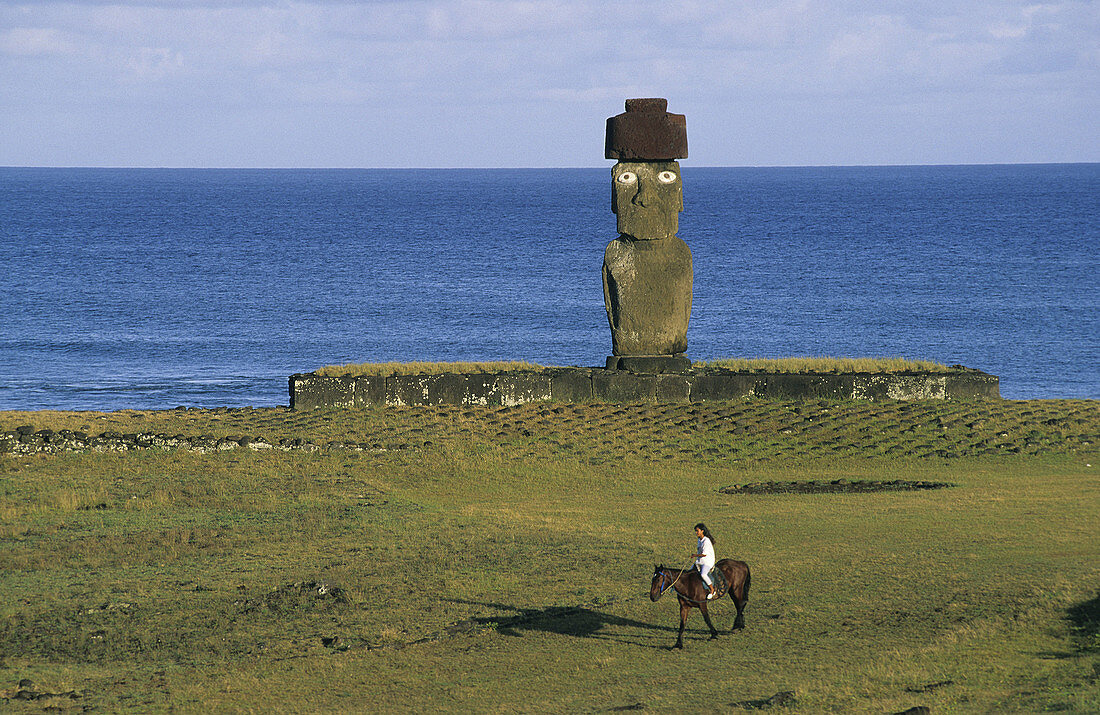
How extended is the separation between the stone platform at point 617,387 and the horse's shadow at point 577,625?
1168 centimetres

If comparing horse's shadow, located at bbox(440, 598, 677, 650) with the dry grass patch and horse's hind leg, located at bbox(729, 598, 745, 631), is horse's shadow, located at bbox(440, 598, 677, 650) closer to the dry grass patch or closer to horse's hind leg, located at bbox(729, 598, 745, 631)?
horse's hind leg, located at bbox(729, 598, 745, 631)

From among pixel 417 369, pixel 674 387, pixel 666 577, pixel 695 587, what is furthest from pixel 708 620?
pixel 417 369

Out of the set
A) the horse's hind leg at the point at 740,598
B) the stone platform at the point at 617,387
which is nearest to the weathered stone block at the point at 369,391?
the stone platform at the point at 617,387

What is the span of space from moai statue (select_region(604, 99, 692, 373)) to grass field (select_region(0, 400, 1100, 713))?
1630 millimetres

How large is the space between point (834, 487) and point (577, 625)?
25.3ft

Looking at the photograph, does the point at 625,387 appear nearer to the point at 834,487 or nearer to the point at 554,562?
the point at 834,487

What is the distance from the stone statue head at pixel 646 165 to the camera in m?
25.1

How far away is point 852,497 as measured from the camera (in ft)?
63.9

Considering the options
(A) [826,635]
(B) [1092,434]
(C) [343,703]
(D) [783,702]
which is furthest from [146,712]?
(B) [1092,434]

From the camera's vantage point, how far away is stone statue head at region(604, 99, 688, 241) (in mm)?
25078

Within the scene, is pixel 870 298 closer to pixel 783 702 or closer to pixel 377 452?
pixel 377 452

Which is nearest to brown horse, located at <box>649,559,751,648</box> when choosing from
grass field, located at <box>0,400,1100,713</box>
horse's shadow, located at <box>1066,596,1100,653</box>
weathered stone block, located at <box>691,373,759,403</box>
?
grass field, located at <box>0,400,1100,713</box>

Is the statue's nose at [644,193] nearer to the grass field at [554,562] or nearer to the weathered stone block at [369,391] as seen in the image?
the grass field at [554,562]

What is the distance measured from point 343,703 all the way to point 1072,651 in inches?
278
